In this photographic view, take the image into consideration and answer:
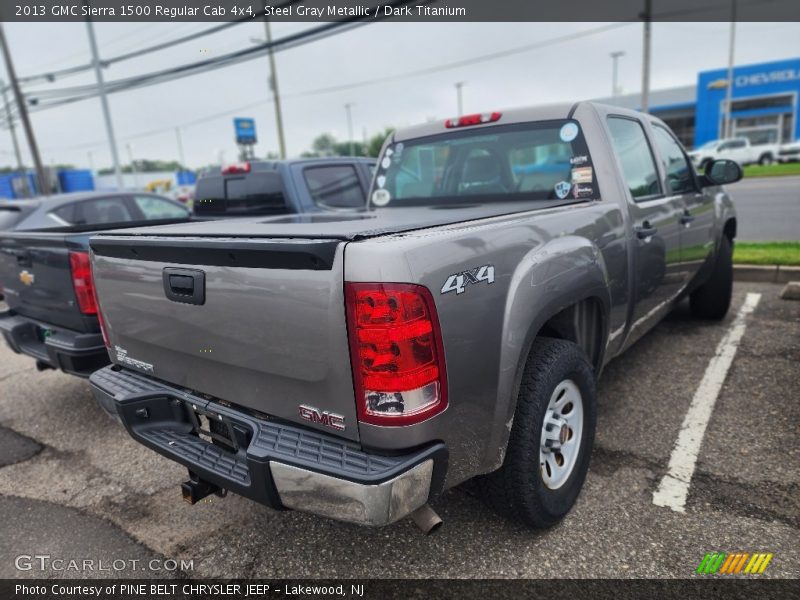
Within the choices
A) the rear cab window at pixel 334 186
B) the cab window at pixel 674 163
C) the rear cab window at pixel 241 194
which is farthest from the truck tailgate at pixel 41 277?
the cab window at pixel 674 163

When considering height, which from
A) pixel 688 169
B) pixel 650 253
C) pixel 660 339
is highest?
pixel 688 169

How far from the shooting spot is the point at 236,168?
5914 millimetres

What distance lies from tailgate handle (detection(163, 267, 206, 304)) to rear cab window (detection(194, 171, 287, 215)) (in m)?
3.51

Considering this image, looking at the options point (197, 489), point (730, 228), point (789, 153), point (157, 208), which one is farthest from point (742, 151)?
point (197, 489)

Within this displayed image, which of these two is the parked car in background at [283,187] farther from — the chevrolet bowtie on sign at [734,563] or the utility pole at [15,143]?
the utility pole at [15,143]

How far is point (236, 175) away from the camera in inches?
235

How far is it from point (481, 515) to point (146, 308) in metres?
1.80

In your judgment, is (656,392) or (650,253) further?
(656,392)

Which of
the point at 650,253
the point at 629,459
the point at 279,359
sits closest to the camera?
the point at 279,359

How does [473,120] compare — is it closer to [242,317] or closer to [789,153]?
[242,317]

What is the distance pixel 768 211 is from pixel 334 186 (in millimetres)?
11040

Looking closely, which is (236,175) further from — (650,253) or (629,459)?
(629,459)

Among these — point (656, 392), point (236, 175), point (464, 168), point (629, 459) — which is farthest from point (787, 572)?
point (236, 175)

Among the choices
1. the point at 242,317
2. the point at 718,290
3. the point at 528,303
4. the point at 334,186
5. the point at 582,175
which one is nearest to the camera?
the point at 242,317
